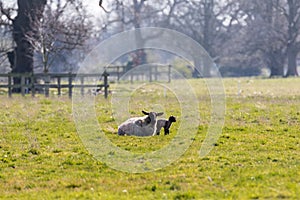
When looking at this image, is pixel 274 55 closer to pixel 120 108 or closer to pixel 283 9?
pixel 283 9

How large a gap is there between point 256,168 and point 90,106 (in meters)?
13.5

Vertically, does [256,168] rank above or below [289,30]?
below

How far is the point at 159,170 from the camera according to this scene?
378 inches

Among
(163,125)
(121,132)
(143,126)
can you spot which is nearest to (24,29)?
(121,132)

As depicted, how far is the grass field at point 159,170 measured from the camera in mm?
8078

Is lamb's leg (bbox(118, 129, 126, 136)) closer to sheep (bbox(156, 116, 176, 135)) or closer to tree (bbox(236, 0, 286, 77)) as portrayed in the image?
sheep (bbox(156, 116, 176, 135))

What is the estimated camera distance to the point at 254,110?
65.9ft

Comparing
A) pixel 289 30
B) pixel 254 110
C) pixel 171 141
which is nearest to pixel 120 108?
pixel 254 110

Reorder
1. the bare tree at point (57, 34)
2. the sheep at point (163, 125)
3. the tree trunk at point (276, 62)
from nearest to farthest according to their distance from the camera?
the sheep at point (163, 125)
the bare tree at point (57, 34)
the tree trunk at point (276, 62)

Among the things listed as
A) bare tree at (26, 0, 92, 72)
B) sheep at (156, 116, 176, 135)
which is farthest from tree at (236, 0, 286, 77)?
sheep at (156, 116, 176, 135)

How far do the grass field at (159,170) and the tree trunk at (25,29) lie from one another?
60.6ft

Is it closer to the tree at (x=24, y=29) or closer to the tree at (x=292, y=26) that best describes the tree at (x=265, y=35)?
the tree at (x=292, y=26)

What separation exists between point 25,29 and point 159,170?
26.4 meters

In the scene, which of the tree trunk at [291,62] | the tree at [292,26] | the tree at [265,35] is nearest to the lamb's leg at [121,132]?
the tree at [265,35]
